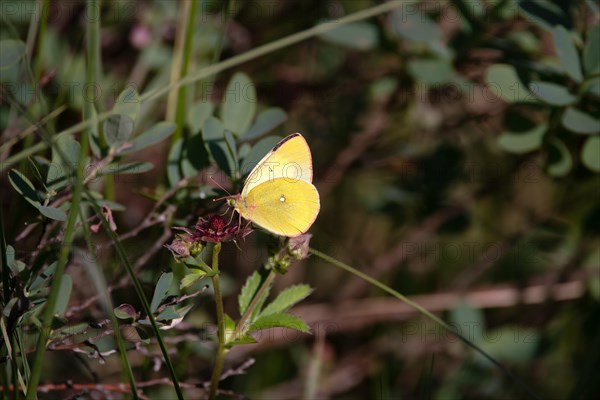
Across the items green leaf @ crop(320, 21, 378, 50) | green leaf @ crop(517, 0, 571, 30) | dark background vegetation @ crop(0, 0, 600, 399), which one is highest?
green leaf @ crop(517, 0, 571, 30)

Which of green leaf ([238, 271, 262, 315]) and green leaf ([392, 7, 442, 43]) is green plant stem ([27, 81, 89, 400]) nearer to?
green leaf ([238, 271, 262, 315])

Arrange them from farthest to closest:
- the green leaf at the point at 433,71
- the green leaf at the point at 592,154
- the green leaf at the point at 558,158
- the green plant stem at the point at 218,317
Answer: the green leaf at the point at 433,71 < the green leaf at the point at 558,158 < the green leaf at the point at 592,154 < the green plant stem at the point at 218,317

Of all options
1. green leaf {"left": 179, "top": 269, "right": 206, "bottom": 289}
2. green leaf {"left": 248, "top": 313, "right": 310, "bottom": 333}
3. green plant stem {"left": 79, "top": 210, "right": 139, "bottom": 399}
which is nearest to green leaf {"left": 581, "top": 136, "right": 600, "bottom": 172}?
green leaf {"left": 248, "top": 313, "right": 310, "bottom": 333}

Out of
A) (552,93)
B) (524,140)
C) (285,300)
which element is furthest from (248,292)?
(524,140)

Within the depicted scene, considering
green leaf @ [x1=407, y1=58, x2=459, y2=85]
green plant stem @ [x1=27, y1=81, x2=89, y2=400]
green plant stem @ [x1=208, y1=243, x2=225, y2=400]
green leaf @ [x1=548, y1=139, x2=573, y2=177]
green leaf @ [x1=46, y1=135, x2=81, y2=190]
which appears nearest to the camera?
green plant stem @ [x1=27, y1=81, x2=89, y2=400]

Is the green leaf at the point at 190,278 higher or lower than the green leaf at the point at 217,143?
lower

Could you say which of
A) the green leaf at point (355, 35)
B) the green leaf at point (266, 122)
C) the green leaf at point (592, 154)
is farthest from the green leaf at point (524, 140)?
the green leaf at point (266, 122)

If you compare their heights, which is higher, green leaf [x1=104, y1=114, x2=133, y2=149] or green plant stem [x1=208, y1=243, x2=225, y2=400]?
green leaf [x1=104, y1=114, x2=133, y2=149]

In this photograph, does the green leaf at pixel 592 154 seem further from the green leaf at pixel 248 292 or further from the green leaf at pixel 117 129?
the green leaf at pixel 117 129
